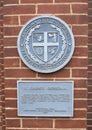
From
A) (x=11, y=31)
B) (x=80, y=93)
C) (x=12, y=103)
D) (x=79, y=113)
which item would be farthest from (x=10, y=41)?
(x=79, y=113)

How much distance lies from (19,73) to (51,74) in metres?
0.33

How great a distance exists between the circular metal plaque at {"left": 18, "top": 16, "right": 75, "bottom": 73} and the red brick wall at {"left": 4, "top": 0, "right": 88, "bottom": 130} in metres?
0.06

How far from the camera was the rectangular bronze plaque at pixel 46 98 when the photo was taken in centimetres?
282

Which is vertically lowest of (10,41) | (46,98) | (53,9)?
(46,98)

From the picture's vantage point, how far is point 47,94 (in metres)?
2.84

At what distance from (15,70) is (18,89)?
0.64ft

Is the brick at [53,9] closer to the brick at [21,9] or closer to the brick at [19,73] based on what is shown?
the brick at [21,9]

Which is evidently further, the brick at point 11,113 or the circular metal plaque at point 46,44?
the brick at point 11,113

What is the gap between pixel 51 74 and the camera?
9.32 ft

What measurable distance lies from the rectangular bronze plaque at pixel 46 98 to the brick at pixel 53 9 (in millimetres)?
707

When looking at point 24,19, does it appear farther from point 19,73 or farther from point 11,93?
point 11,93

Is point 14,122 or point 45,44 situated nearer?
point 45,44

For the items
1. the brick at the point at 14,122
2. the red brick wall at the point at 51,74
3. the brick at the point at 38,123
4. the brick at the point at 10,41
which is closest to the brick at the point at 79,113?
the red brick wall at the point at 51,74

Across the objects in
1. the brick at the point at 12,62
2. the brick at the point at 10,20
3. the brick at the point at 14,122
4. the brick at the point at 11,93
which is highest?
the brick at the point at 10,20
